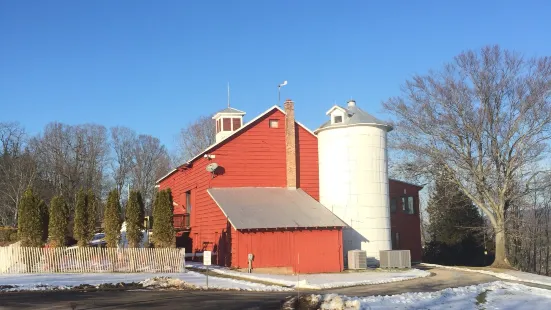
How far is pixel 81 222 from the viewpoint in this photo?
26547mm

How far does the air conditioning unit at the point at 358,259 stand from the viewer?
2856cm

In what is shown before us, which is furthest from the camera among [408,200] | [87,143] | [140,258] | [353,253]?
[87,143]

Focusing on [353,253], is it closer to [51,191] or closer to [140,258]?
[140,258]

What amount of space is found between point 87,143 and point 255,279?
167 ft

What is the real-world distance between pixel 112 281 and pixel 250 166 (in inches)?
498

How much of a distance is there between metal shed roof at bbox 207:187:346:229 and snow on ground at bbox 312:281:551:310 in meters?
8.75

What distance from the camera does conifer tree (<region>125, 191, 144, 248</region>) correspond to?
27.4m

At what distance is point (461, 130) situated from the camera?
3347 centimetres

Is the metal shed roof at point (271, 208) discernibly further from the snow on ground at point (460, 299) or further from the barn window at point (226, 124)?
the snow on ground at point (460, 299)

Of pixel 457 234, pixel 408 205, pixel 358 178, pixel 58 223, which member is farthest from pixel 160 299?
pixel 457 234

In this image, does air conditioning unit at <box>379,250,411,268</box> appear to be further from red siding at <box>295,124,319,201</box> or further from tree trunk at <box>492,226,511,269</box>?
tree trunk at <box>492,226,511,269</box>

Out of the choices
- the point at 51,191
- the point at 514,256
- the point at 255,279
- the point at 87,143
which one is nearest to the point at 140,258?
the point at 255,279

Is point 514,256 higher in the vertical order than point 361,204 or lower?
lower

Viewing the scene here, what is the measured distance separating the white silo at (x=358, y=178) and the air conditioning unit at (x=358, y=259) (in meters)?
1.91
